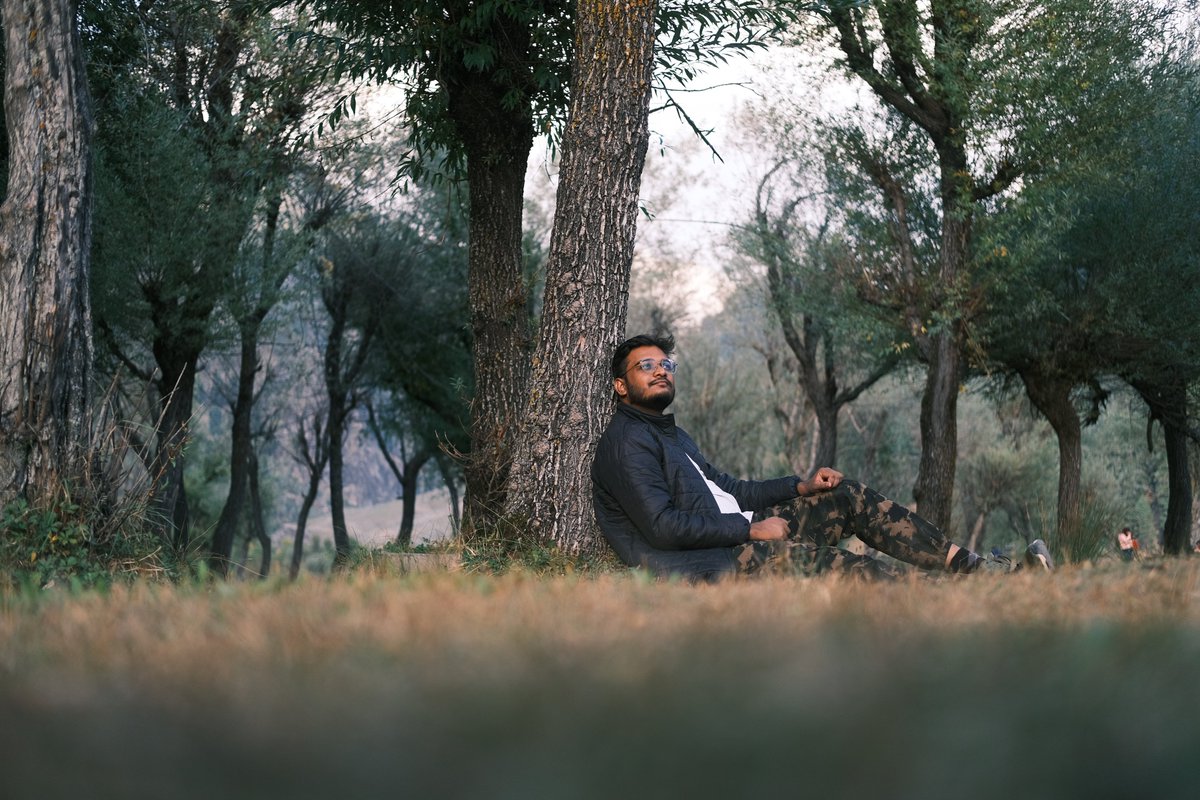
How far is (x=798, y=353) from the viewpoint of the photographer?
29.6 metres

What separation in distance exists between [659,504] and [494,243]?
582 cm

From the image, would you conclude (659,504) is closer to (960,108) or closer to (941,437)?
(960,108)

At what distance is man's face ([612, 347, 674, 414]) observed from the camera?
268 inches

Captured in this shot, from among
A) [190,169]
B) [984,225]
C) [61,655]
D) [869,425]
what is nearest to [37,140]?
[61,655]

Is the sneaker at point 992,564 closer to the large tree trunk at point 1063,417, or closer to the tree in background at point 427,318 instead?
the large tree trunk at point 1063,417

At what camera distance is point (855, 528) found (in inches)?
279

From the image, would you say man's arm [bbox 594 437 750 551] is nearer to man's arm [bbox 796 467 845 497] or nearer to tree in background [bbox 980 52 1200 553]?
man's arm [bbox 796 467 845 497]

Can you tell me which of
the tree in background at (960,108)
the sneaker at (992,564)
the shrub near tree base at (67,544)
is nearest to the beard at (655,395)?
the sneaker at (992,564)

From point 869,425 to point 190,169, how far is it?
29.9 meters

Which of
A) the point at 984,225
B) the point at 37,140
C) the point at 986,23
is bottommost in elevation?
the point at 37,140

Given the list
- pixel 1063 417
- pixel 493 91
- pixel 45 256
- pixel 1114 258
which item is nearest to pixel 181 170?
pixel 493 91

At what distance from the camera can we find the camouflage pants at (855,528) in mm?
6160

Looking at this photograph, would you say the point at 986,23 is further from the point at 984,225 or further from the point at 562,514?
the point at 562,514

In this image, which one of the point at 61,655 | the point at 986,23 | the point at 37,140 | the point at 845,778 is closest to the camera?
the point at 845,778
